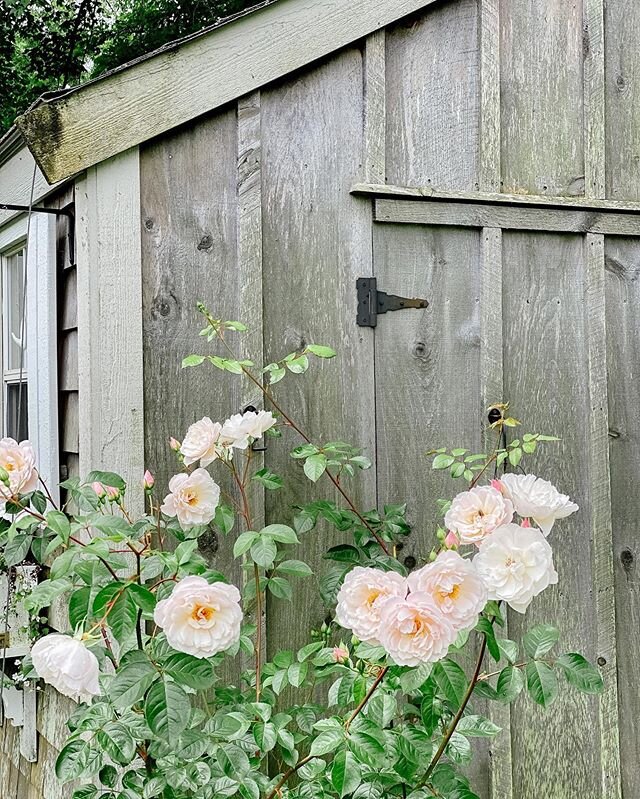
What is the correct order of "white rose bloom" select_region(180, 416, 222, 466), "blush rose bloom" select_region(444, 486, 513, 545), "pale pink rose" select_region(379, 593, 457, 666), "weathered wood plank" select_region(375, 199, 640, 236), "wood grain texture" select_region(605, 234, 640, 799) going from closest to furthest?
"pale pink rose" select_region(379, 593, 457, 666) → "blush rose bloom" select_region(444, 486, 513, 545) → "white rose bloom" select_region(180, 416, 222, 466) → "weathered wood plank" select_region(375, 199, 640, 236) → "wood grain texture" select_region(605, 234, 640, 799)

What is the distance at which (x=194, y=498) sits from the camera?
189 cm

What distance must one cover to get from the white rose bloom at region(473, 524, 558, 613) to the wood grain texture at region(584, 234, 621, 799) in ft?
4.72

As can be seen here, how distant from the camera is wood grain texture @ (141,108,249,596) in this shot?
238cm

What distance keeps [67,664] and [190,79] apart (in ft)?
5.14

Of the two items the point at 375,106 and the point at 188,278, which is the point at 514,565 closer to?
the point at 188,278

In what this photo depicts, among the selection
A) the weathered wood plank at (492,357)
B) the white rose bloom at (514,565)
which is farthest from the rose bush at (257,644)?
the weathered wood plank at (492,357)

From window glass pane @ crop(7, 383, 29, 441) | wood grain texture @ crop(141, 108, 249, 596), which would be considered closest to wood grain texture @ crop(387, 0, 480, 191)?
wood grain texture @ crop(141, 108, 249, 596)

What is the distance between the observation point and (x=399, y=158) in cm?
264

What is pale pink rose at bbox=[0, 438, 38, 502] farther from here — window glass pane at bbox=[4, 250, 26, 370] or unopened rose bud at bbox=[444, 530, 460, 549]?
window glass pane at bbox=[4, 250, 26, 370]

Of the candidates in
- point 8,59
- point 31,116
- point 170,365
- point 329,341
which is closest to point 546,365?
point 329,341

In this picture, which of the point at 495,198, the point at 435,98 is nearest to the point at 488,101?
the point at 435,98

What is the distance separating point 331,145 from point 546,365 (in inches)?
37.4

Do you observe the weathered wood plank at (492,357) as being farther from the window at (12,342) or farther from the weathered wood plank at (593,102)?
the window at (12,342)

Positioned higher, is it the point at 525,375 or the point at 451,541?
the point at 525,375
